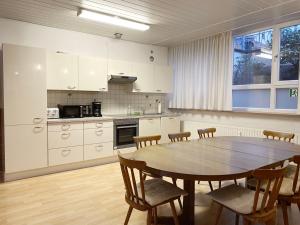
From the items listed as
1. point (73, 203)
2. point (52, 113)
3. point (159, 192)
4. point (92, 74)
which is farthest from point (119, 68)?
point (159, 192)

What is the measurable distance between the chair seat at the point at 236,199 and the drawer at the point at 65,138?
8.84ft

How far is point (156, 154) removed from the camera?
2221mm

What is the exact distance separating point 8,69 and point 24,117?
2.37 ft

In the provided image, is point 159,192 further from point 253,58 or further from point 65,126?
point 253,58

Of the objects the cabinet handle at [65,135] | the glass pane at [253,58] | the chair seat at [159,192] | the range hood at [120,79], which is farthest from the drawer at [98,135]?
the glass pane at [253,58]

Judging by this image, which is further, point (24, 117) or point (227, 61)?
point (227, 61)

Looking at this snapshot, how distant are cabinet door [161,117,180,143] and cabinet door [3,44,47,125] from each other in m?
2.45

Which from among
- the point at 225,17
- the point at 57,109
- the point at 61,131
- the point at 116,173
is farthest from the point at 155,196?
the point at 225,17

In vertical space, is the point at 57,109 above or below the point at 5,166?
above

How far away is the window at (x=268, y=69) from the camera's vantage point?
368 cm

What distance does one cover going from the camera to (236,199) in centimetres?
186

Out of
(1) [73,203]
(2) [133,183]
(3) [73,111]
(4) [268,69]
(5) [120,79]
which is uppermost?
(4) [268,69]

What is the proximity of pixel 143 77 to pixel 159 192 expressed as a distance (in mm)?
3350

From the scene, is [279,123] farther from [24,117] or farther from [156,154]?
[24,117]
